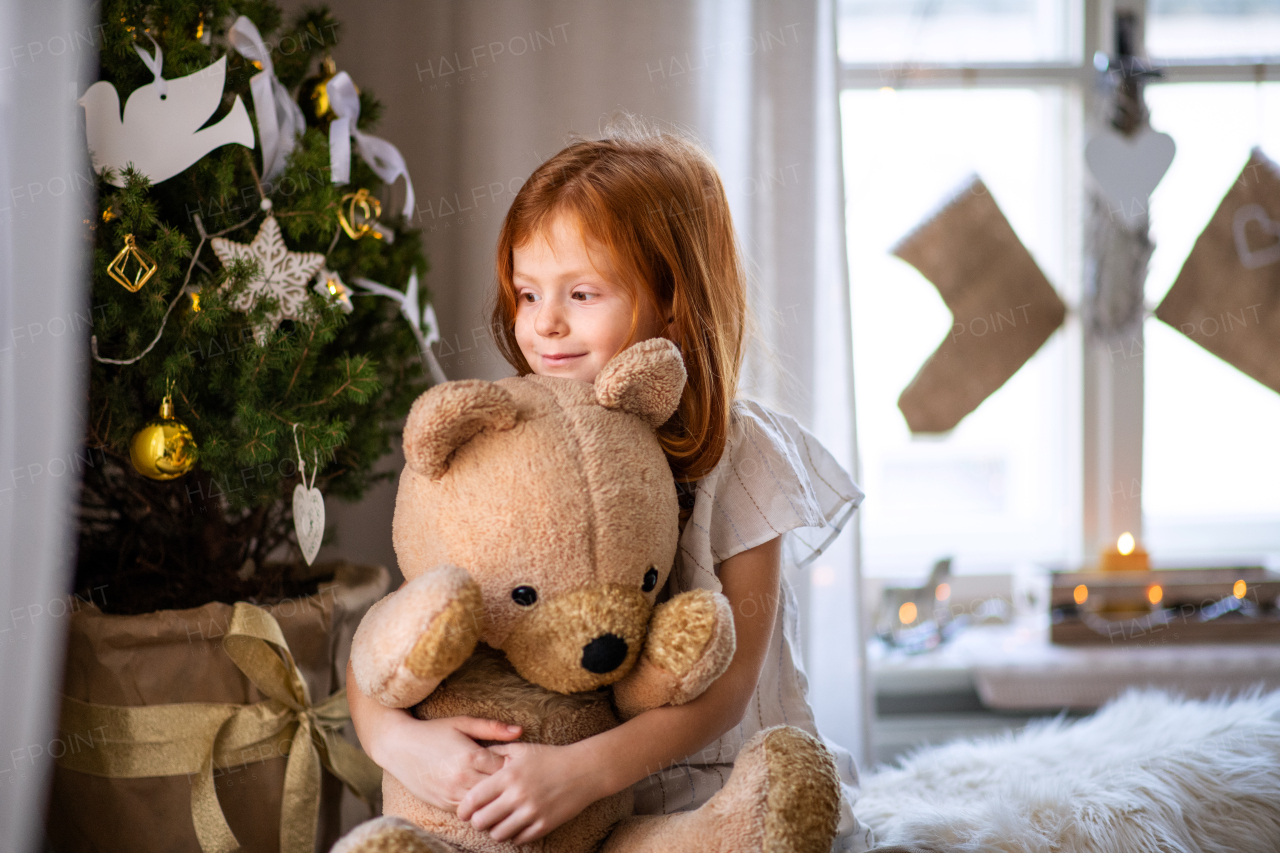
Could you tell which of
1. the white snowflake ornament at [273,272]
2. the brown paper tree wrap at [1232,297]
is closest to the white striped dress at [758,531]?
the white snowflake ornament at [273,272]

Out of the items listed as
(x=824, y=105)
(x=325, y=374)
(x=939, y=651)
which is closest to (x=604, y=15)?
(x=824, y=105)

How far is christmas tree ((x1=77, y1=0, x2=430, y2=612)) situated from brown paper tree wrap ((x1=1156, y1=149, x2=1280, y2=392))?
1410 millimetres

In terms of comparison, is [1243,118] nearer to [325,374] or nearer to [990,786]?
[990,786]

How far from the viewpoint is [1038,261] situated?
5.69 ft

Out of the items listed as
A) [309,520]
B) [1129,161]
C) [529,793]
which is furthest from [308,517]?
[1129,161]

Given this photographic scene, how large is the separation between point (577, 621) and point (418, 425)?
18 centimetres

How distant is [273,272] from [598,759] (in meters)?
0.56

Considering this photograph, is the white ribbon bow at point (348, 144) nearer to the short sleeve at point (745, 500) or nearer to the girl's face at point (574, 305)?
the girl's face at point (574, 305)

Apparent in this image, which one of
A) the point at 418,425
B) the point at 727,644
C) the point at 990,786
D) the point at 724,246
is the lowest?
the point at 990,786

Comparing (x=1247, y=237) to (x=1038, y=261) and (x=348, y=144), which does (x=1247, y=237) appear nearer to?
(x=1038, y=261)

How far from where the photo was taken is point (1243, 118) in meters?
1.71

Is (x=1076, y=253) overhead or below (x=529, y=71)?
below

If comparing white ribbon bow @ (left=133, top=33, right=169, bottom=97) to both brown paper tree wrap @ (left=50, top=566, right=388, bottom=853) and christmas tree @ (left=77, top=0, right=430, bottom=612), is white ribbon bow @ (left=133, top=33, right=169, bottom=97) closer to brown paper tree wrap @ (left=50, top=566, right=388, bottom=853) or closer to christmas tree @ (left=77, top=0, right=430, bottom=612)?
christmas tree @ (left=77, top=0, right=430, bottom=612)

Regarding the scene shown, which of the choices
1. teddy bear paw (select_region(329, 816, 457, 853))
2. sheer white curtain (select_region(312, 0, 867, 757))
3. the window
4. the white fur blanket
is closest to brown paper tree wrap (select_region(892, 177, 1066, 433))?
the window
